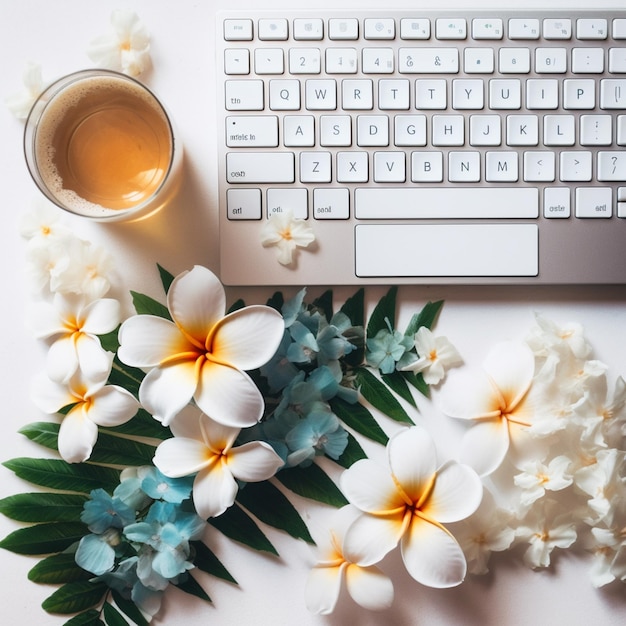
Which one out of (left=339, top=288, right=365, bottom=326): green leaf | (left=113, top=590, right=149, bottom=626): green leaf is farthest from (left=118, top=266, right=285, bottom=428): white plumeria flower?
(left=113, top=590, right=149, bottom=626): green leaf

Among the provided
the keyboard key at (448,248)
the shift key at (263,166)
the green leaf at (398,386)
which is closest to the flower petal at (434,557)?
the green leaf at (398,386)

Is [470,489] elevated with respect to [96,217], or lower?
lower

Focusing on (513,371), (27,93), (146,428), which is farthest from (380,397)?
(27,93)

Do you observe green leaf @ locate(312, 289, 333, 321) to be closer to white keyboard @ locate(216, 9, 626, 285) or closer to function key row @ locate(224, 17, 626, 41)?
white keyboard @ locate(216, 9, 626, 285)

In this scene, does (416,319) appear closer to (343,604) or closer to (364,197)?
(364,197)

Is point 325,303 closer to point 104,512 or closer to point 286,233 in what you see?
point 286,233

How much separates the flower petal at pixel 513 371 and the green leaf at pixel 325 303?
16 cm

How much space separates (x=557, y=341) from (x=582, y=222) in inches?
4.3

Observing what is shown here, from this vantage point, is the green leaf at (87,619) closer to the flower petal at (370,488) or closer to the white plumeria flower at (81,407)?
the white plumeria flower at (81,407)

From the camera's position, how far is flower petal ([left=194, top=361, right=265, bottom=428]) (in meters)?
0.46

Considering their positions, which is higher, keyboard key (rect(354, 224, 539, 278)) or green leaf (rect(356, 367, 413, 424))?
keyboard key (rect(354, 224, 539, 278))

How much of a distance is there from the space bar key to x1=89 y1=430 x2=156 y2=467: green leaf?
0.97 feet

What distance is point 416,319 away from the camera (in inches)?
21.5

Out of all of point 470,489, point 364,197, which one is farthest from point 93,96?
point 470,489
